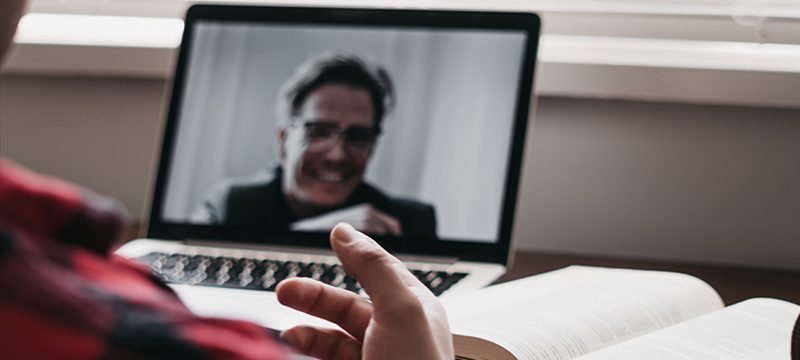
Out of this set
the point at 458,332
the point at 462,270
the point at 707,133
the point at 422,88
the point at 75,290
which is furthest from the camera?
the point at 707,133

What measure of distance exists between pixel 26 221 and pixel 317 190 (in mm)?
606

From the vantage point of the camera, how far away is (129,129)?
1095 millimetres

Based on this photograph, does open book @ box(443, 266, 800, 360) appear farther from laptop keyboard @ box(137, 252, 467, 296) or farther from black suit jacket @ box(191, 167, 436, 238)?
black suit jacket @ box(191, 167, 436, 238)

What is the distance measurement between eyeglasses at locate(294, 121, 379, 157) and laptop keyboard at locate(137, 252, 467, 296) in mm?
160

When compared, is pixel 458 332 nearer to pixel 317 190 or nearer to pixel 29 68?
pixel 317 190

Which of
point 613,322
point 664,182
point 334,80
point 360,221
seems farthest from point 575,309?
point 664,182

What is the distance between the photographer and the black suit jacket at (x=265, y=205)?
2.35 feet

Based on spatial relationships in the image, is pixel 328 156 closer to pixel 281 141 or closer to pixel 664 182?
pixel 281 141

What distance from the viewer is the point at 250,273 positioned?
59cm

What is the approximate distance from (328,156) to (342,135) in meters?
0.03

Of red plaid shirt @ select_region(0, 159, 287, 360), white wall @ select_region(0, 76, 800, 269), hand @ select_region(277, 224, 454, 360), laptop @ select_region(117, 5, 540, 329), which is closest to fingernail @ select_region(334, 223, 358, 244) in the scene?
hand @ select_region(277, 224, 454, 360)

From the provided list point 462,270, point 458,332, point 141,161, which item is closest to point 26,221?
point 458,332

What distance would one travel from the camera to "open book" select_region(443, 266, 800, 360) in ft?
1.22

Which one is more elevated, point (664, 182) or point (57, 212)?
point (664, 182)
